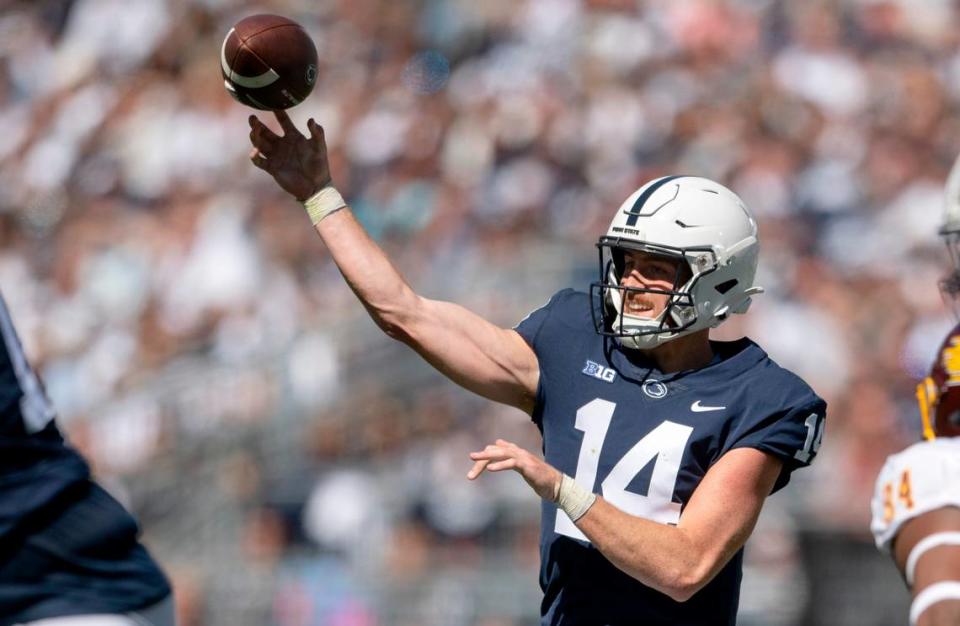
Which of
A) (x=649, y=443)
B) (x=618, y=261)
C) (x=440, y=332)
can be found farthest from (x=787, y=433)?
(x=440, y=332)

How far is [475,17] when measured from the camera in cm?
1088

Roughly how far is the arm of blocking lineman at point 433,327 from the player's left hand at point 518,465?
1.90ft

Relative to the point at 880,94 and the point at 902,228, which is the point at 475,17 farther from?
the point at 902,228

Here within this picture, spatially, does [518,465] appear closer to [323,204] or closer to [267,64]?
[323,204]

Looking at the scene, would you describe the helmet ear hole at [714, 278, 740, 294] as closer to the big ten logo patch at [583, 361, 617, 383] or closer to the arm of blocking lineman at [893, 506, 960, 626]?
the big ten logo patch at [583, 361, 617, 383]

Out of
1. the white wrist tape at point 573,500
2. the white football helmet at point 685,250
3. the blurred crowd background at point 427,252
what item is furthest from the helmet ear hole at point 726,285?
the blurred crowd background at point 427,252

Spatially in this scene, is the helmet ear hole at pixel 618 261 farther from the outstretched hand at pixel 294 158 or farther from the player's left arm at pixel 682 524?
the outstretched hand at pixel 294 158

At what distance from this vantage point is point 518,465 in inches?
116

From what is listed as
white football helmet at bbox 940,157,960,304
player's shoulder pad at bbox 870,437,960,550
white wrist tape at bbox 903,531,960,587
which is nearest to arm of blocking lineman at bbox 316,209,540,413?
player's shoulder pad at bbox 870,437,960,550

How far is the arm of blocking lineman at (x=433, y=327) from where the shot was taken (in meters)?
3.59

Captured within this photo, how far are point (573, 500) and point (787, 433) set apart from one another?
558 millimetres

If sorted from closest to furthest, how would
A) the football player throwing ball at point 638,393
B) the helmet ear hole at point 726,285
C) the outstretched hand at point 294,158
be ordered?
the football player throwing ball at point 638,393 < the helmet ear hole at point 726,285 < the outstretched hand at point 294,158

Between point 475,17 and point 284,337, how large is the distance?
3.39 m

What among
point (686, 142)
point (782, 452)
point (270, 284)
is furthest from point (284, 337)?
point (782, 452)
